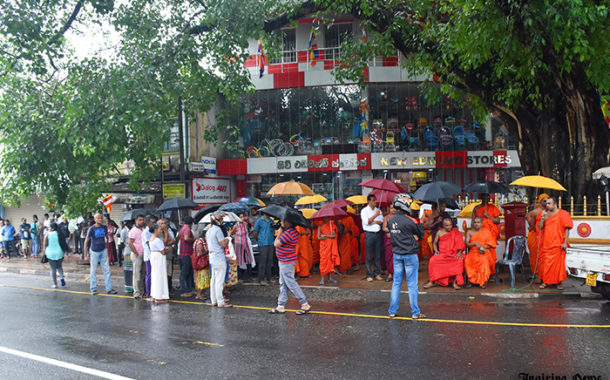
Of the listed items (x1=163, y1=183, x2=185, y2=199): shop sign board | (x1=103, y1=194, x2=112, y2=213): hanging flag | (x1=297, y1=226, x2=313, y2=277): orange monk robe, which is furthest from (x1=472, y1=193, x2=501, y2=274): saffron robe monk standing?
(x1=103, y1=194, x2=112, y2=213): hanging flag

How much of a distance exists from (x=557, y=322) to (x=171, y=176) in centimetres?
2019

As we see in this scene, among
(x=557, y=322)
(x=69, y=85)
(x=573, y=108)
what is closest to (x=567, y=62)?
(x=573, y=108)

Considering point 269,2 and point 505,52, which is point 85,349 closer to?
point 505,52

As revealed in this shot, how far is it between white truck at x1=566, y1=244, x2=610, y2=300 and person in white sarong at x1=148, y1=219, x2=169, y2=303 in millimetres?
8295

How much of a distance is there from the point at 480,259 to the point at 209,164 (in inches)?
674

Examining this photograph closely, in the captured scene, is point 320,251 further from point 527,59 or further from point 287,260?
point 527,59

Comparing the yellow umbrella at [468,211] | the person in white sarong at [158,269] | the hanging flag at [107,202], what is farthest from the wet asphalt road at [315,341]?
the hanging flag at [107,202]

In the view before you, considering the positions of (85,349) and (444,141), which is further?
(444,141)

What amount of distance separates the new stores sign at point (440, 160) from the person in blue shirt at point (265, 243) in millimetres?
12726

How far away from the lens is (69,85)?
43.7 feet

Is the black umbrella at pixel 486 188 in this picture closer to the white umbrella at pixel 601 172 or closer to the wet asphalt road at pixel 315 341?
the white umbrella at pixel 601 172

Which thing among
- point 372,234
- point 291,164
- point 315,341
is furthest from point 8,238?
point 315,341

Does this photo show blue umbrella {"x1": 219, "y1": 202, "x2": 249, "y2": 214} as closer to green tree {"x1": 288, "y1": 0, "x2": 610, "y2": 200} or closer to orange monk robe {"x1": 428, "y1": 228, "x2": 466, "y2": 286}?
orange monk robe {"x1": 428, "y1": 228, "x2": 466, "y2": 286}

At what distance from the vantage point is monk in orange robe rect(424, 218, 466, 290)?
1031cm
